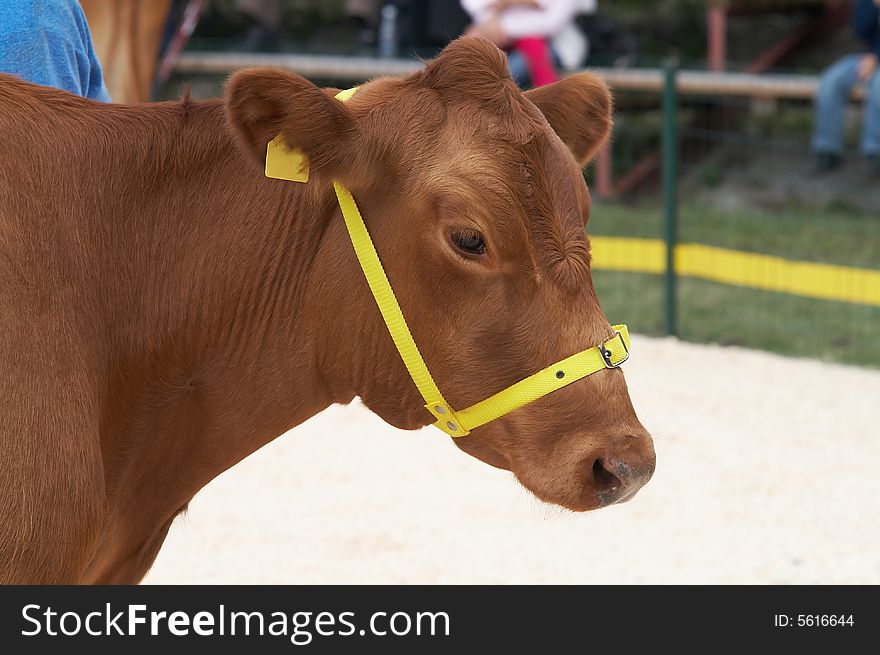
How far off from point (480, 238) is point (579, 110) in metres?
0.66

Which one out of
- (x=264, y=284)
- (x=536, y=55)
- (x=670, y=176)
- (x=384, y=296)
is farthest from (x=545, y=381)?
(x=536, y=55)

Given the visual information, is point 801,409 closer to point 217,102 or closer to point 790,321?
point 790,321

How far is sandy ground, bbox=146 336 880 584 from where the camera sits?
4.98 m

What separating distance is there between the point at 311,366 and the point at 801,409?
503 cm

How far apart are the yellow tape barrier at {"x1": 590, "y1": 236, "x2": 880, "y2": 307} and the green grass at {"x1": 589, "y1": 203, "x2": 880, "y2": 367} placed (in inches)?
10.8

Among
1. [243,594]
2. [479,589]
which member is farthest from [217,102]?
[479,589]

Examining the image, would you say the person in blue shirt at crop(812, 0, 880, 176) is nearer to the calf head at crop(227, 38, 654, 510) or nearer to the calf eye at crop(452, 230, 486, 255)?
the calf head at crop(227, 38, 654, 510)

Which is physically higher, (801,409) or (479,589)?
(479,589)

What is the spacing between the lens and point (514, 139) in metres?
2.45

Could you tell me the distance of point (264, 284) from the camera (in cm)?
261

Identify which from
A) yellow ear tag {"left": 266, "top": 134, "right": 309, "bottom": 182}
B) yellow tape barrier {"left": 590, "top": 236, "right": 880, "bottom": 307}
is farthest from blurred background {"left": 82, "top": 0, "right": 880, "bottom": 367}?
yellow ear tag {"left": 266, "top": 134, "right": 309, "bottom": 182}

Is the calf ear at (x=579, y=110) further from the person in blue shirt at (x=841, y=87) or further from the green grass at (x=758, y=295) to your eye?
the person in blue shirt at (x=841, y=87)

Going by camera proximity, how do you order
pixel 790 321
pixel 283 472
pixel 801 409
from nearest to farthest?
pixel 283 472, pixel 801 409, pixel 790 321

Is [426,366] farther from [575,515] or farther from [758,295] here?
[758,295]
